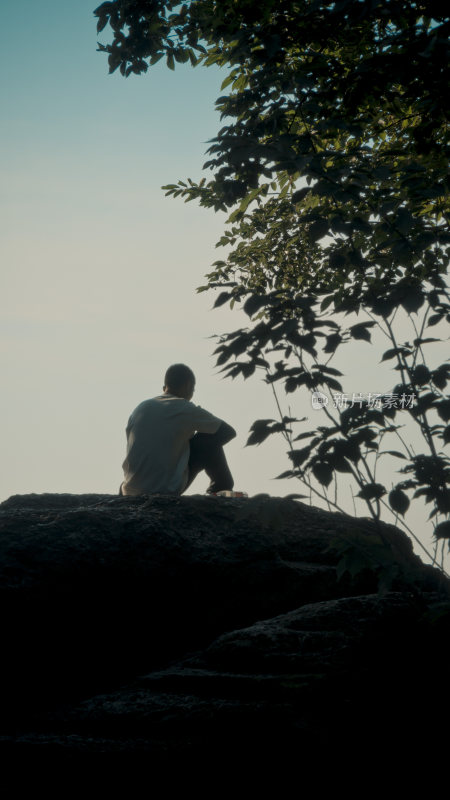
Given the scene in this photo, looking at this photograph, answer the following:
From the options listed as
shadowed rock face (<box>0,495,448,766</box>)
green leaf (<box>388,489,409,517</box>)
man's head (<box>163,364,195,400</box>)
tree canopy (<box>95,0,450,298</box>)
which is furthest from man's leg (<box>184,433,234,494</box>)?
green leaf (<box>388,489,409,517</box>)

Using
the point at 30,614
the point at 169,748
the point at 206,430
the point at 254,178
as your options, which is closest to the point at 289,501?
the point at 169,748

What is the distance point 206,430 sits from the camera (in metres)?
5.34

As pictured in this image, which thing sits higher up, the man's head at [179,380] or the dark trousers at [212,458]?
the man's head at [179,380]

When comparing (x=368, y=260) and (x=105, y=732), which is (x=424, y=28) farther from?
(x=105, y=732)

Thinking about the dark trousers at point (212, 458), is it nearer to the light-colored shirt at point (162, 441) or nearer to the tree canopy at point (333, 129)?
the light-colored shirt at point (162, 441)

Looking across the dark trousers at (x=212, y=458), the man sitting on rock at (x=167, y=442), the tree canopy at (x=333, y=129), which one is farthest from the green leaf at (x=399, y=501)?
the dark trousers at (x=212, y=458)

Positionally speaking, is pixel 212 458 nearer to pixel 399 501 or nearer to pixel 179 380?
pixel 179 380

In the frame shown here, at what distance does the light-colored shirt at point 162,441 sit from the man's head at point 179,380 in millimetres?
424

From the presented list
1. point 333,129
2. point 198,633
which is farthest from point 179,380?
point 333,129

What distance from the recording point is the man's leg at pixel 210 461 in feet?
18.2

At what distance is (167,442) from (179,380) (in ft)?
2.64

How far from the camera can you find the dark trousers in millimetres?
5534

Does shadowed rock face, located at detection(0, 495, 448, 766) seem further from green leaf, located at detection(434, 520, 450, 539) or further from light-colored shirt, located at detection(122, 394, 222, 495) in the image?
light-colored shirt, located at detection(122, 394, 222, 495)

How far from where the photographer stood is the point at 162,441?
17.1ft
